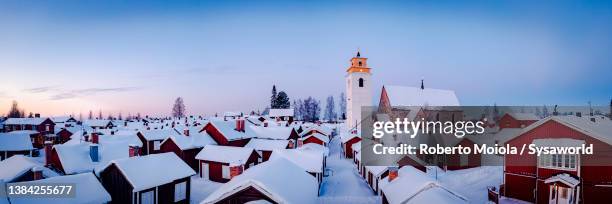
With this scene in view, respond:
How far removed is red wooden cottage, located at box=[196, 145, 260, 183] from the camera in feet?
103

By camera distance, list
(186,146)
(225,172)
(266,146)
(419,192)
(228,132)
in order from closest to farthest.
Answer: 1. (419,192)
2. (225,172)
3. (186,146)
4. (266,146)
5. (228,132)

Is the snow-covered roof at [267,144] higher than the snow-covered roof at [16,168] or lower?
lower

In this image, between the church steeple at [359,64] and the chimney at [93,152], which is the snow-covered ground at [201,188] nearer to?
the chimney at [93,152]

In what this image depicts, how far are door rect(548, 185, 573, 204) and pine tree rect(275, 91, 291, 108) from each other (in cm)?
9277

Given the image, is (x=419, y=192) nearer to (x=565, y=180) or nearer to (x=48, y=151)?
(x=565, y=180)

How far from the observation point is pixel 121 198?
20578 millimetres

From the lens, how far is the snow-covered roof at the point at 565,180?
68.4 ft

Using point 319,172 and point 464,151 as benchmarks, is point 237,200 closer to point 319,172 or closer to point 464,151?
point 319,172

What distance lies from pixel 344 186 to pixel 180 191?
46.0 feet

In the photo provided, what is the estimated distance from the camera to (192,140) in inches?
1457

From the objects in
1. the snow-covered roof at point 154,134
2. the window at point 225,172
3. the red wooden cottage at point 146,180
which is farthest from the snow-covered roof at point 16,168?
the snow-covered roof at point 154,134

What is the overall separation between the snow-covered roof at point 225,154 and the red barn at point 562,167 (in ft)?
73.4

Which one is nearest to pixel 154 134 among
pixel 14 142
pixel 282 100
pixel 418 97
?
pixel 14 142

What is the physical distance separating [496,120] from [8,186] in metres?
58.6
